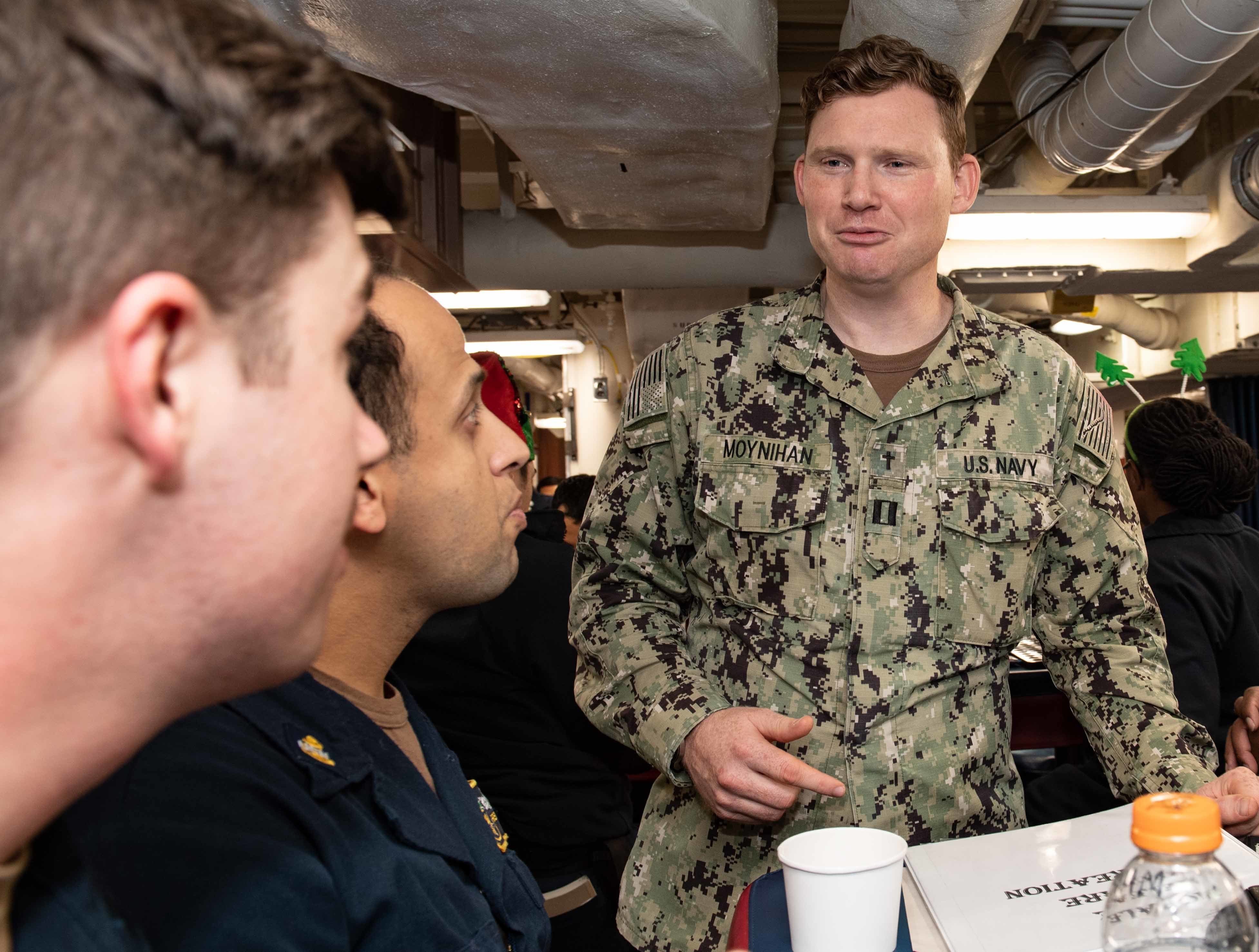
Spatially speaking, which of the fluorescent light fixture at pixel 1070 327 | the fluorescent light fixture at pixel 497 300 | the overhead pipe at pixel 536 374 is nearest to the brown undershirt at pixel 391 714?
the fluorescent light fixture at pixel 497 300

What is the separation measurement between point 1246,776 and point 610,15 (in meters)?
1.91

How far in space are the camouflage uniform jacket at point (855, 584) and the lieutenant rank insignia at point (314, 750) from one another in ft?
1.92

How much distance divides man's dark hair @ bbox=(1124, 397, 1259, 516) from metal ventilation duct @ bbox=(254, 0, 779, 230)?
1507 mm

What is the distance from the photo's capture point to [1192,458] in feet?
9.04

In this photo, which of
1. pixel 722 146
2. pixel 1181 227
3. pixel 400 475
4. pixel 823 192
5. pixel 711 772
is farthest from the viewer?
pixel 1181 227

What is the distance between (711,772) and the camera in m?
1.33

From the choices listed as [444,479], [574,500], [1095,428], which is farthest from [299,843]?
[574,500]

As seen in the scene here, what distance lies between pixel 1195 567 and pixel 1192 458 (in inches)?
13.6

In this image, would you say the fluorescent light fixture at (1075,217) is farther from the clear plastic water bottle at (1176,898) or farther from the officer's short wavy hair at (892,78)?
the clear plastic water bottle at (1176,898)

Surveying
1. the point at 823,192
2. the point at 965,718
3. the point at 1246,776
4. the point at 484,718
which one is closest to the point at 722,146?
the point at 823,192

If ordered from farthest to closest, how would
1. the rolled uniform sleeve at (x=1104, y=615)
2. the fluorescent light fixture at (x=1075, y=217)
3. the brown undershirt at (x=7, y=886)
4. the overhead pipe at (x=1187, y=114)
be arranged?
the fluorescent light fixture at (x=1075, y=217), the overhead pipe at (x=1187, y=114), the rolled uniform sleeve at (x=1104, y=615), the brown undershirt at (x=7, y=886)

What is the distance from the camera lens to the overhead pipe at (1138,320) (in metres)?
7.13

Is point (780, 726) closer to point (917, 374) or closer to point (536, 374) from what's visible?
point (917, 374)

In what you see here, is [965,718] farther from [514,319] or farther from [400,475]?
[514,319]
